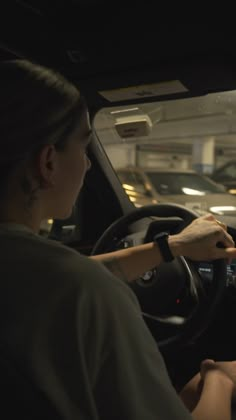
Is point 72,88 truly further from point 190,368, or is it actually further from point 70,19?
point 190,368

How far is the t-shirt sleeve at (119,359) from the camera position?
0.72 meters

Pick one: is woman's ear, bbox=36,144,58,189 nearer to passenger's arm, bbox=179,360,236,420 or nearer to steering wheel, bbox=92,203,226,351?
passenger's arm, bbox=179,360,236,420

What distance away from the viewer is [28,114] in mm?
829

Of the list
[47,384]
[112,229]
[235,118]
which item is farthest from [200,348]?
[47,384]

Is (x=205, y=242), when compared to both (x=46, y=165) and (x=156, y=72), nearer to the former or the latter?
(x=156, y=72)

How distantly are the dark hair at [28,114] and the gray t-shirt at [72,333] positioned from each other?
171mm

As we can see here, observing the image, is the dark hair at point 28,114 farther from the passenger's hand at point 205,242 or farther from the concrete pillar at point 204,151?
the concrete pillar at point 204,151

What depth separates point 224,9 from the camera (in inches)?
62.4

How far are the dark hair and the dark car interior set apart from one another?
93cm

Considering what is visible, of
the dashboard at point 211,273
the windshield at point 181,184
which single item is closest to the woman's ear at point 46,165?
the dashboard at point 211,273

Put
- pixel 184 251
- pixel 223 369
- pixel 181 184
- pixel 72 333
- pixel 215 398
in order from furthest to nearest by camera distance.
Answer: pixel 181 184 → pixel 184 251 → pixel 223 369 → pixel 215 398 → pixel 72 333

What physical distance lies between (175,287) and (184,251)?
0.27 m

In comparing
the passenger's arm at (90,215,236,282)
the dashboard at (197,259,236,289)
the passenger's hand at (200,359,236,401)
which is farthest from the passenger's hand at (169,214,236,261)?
→ the passenger's hand at (200,359,236,401)

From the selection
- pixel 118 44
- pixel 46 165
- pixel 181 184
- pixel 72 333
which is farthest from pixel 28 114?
pixel 181 184
